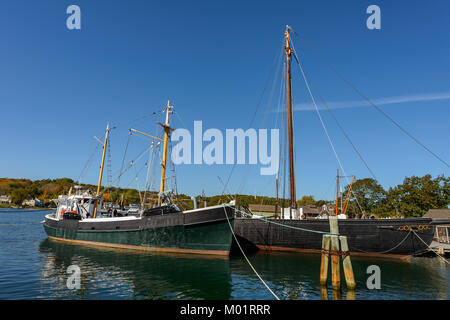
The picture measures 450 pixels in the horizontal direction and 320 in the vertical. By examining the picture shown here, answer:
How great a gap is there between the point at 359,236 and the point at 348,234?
904 millimetres

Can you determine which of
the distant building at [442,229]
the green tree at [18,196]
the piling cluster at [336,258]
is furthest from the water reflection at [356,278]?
the green tree at [18,196]

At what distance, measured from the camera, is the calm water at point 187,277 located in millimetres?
10914

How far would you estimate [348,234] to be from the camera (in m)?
21.6

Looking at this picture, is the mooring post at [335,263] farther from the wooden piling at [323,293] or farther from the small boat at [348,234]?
the small boat at [348,234]

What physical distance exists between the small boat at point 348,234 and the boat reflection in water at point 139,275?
613cm

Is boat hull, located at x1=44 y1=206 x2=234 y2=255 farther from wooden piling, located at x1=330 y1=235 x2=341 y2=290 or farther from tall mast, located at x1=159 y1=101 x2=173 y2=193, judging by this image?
wooden piling, located at x1=330 y1=235 x2=341 y2=290

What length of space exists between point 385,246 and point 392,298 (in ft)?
40.3

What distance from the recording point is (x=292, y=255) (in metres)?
21.8

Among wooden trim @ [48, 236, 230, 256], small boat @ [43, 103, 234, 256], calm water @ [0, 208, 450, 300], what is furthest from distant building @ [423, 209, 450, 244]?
wooden trim @ [48, 236, 230, 256]

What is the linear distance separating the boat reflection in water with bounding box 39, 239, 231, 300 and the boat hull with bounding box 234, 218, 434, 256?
6298mm

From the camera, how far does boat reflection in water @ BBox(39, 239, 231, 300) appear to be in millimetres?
10914
